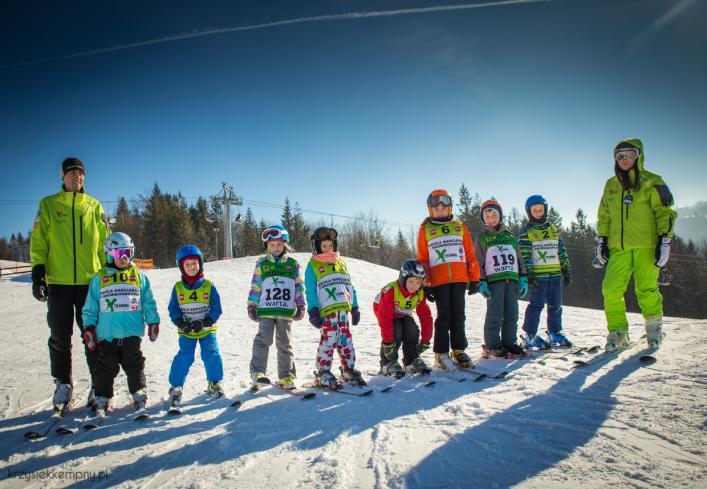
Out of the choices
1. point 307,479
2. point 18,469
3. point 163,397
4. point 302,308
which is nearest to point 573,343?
point 302,308

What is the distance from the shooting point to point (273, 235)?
447 cm

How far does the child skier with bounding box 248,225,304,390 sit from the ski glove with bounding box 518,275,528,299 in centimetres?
312

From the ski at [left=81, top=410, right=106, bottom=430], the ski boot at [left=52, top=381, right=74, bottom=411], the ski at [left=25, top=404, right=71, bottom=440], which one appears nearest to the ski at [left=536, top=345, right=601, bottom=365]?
the ski at [left=81, top=410, right=106, bottom=430]

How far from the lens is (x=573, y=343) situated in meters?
5.70

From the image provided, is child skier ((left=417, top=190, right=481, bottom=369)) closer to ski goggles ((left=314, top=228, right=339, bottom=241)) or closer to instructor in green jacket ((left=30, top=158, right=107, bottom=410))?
ski goggles ((left=314, top=228, right=339, bottom=241))

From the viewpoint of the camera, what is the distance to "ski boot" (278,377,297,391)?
4066mm

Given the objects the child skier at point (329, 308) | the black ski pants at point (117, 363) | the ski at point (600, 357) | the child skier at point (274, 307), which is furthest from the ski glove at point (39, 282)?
the ski at point (600, 357)

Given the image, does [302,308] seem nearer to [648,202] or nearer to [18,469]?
[18,469]

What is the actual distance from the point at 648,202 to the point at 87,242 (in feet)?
22.2

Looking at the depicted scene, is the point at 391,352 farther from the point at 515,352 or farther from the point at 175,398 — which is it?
the point at 175,398

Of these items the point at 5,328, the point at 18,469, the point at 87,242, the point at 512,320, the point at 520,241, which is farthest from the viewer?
the point at 5,328

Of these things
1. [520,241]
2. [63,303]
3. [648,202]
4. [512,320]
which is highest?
[648,202]

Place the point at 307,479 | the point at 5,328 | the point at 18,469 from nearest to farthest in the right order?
the point at 307,479 < the point at 18,469 < the point at 5,328

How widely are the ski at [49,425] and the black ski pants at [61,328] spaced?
29 cm
